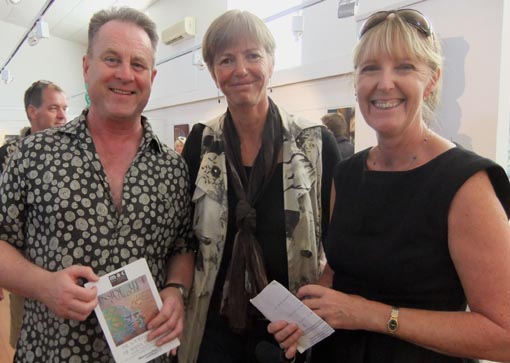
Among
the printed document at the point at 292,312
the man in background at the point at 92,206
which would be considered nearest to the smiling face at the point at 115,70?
the man in background at the point at 92,206

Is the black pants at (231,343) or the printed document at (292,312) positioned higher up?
the printed document at (292,312)

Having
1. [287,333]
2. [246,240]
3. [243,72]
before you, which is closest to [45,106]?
[243,72]

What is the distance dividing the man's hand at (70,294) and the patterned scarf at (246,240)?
0.59 meters

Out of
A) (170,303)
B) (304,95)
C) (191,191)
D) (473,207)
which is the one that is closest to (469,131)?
(473,207)

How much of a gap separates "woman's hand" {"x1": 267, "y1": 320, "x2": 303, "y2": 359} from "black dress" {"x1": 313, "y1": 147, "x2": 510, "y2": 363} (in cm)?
17

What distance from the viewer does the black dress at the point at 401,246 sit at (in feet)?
3.53

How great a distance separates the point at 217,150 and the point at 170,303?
2.22ft

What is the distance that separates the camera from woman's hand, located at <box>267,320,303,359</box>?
124 centimetres

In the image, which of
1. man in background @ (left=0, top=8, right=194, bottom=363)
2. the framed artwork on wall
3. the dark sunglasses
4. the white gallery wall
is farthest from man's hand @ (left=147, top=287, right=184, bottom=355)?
the framed artwork on wall

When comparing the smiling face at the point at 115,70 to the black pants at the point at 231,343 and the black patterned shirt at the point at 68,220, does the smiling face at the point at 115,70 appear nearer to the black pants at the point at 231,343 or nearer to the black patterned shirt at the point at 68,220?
the black patterned shirt at the point at 68,220

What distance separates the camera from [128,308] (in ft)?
3.94

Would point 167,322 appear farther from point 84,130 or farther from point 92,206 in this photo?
point 84,130

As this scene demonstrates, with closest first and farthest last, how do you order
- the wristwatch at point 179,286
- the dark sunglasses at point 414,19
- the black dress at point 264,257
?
the dark sunglasses at point 414,19 < the wristwatch at point 179,286 < the black dress at point 264,257

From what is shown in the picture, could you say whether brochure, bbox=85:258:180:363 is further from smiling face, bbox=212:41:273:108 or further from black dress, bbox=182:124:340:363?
smiling face, bbox=212:41:273:108
